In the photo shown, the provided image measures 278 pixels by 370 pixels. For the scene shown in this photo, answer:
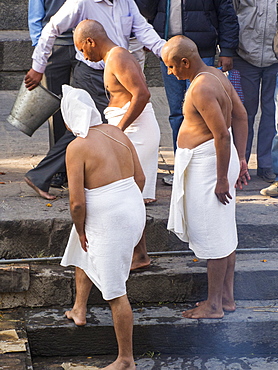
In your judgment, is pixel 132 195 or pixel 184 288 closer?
pixel 132 195

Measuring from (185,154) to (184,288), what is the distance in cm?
99

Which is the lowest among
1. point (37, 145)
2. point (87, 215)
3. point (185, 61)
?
point (37, 145)

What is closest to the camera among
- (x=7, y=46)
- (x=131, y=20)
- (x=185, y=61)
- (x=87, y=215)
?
(x=87, y=215)

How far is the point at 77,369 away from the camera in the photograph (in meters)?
4.00

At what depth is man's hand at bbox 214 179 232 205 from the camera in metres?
3.94

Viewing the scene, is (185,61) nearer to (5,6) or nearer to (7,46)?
(7,46)

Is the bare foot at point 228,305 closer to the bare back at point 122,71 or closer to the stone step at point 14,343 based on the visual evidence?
the stone step at point 14,343

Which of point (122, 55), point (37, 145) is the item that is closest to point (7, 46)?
point (37, 145)

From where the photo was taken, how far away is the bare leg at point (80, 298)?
158 inches

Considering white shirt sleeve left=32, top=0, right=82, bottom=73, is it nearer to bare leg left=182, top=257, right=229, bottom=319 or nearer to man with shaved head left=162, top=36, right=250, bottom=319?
man with shaved head left=162, top=36, right=250, bottom=319

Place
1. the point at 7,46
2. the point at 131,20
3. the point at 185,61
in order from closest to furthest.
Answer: the point at 185,61 < the point at 131,20 < the point at 7,46

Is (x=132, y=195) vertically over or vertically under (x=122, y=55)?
under

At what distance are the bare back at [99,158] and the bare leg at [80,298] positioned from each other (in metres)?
0.69

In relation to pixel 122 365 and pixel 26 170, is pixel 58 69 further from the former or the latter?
pixel 122 365
